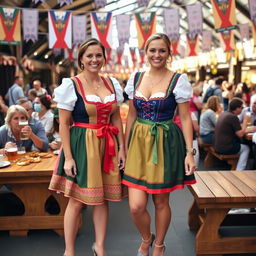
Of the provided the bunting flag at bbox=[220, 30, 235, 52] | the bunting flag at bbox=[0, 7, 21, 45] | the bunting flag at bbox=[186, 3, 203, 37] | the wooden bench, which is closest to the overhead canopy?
the bunting flag at bbox=[220, 30, 235, 52]

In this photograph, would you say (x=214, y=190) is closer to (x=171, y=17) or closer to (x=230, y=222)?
(x=230, y=222)

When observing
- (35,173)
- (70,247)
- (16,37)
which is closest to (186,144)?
(70,247)

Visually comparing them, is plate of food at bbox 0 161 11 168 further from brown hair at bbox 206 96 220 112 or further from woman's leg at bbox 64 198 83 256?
brown hair at bbox 206 96 220 112

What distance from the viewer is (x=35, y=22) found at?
6.07 metres

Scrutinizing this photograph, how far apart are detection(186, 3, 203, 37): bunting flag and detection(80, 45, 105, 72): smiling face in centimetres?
523

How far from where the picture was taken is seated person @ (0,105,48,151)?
8.43 feet

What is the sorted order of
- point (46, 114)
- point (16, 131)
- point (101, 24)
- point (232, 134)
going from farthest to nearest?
1. point (101, 24)
2. point (232, 134)
3. point (46, 114)
4. point (16, 131)

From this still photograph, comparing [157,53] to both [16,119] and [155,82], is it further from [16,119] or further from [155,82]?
[16,119]

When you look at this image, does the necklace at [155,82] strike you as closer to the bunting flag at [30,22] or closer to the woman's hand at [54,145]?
the woman's hand at [54,145]

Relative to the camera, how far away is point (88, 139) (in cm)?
169

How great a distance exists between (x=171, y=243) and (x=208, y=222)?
0.39 meters

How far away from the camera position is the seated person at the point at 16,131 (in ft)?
8.43

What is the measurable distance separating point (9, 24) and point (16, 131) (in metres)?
3.53

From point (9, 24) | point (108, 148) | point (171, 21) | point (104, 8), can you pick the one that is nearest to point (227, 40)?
point (171, 21)
